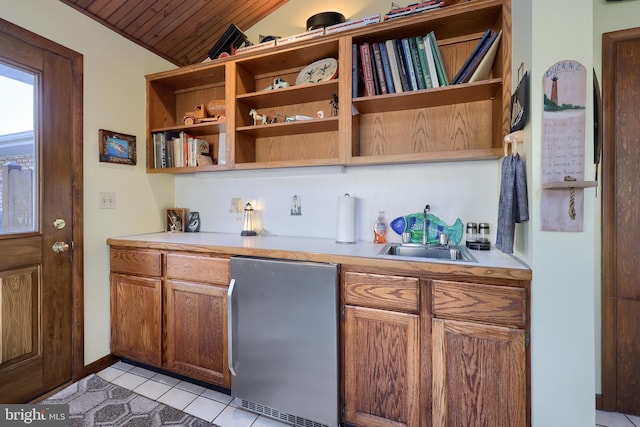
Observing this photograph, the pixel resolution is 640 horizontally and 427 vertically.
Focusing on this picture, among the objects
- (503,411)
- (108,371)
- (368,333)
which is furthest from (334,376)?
(108,371)

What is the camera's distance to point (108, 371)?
6.31 feet

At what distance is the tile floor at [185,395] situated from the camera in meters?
1.49

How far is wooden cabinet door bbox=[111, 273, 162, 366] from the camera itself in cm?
179

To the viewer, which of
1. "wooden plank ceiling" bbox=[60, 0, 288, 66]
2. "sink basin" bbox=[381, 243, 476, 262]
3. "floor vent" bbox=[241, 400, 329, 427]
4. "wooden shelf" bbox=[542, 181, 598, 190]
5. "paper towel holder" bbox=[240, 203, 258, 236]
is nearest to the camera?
"wooden shelf" bbox=[542, 181, 598, 190]

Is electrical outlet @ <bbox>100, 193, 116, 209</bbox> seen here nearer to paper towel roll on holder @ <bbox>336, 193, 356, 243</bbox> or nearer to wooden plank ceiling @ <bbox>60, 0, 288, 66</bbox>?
wooden plank ceiling @ <bbox>60, 0, 288, 66</bbox>

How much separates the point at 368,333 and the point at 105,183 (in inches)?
79.5

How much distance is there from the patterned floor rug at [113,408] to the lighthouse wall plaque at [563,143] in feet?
6.08

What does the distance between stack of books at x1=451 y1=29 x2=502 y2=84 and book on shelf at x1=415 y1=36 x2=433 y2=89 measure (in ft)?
0.45

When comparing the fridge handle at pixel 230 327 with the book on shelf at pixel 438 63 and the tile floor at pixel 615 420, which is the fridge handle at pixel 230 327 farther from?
the tile floor at pixel 615 420

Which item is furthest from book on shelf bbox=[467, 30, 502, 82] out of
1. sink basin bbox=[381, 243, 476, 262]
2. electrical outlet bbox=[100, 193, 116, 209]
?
electrical outlet bbox=[100, 193, 116, 209]

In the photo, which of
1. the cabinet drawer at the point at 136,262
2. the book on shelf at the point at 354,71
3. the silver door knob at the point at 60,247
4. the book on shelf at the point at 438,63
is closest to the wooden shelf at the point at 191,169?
the cabinet drawer at the point at 136,262

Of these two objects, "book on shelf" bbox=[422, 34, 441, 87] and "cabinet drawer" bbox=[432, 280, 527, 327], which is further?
"book on shelf" bbox=[422, 34, 441, 87]

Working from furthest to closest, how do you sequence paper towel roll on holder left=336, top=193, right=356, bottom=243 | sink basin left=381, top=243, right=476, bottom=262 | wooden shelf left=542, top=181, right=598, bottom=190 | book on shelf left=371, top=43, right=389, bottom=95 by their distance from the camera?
1. paper towel roll on holder left=336, top=193, right=356, bottom=243
2. book on shelf left=371, top=43, right=389, bottom=95
3. sink basin left=381, top=243, right=476, bottom=262
4. wooden shelf left=542, top=181, right=598, bottom=190

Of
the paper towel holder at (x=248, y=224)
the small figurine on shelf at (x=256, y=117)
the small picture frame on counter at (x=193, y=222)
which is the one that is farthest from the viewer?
the small picture frame on counter at (x=193, y=222)
